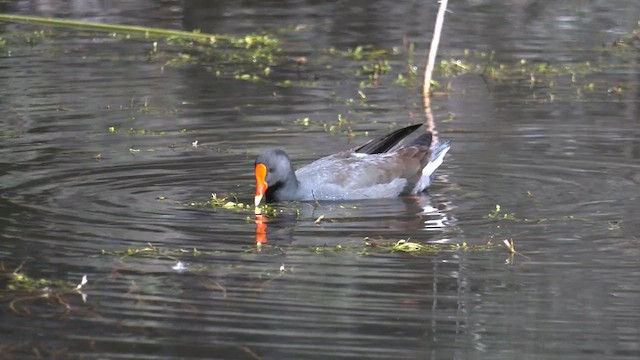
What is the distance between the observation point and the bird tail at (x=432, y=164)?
11453 millimetres

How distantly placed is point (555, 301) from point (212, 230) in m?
2.74

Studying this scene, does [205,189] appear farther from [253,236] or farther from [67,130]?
[67,130]

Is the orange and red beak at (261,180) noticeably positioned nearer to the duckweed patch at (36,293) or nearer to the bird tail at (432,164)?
the bird tail at (432,164)

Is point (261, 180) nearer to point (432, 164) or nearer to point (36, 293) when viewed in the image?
point (432, 164)

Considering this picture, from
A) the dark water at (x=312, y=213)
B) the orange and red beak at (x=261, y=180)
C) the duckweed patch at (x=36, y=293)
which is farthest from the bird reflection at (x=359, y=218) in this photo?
the duckweed patch at (x=36, y=293)

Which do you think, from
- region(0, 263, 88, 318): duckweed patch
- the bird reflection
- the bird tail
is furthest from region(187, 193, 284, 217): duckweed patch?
region(0, 263, 88, 318): duckweed patch

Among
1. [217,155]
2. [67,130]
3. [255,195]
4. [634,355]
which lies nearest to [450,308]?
[634,355]

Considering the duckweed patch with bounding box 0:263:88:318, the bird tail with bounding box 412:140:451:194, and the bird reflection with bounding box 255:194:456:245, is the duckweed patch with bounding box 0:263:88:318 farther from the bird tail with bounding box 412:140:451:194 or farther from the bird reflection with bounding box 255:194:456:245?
the bird tail with bounding box 412:140:451:194

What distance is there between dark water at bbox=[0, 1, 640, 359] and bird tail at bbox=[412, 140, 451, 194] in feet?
0.63

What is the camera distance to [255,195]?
11.1 meters

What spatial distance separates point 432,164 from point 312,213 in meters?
1.45

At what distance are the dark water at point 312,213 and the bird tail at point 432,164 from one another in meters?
0.19

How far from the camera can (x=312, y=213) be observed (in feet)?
34.8

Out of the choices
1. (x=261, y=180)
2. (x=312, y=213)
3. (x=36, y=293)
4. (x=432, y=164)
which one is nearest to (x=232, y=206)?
(x=261, y=180)
